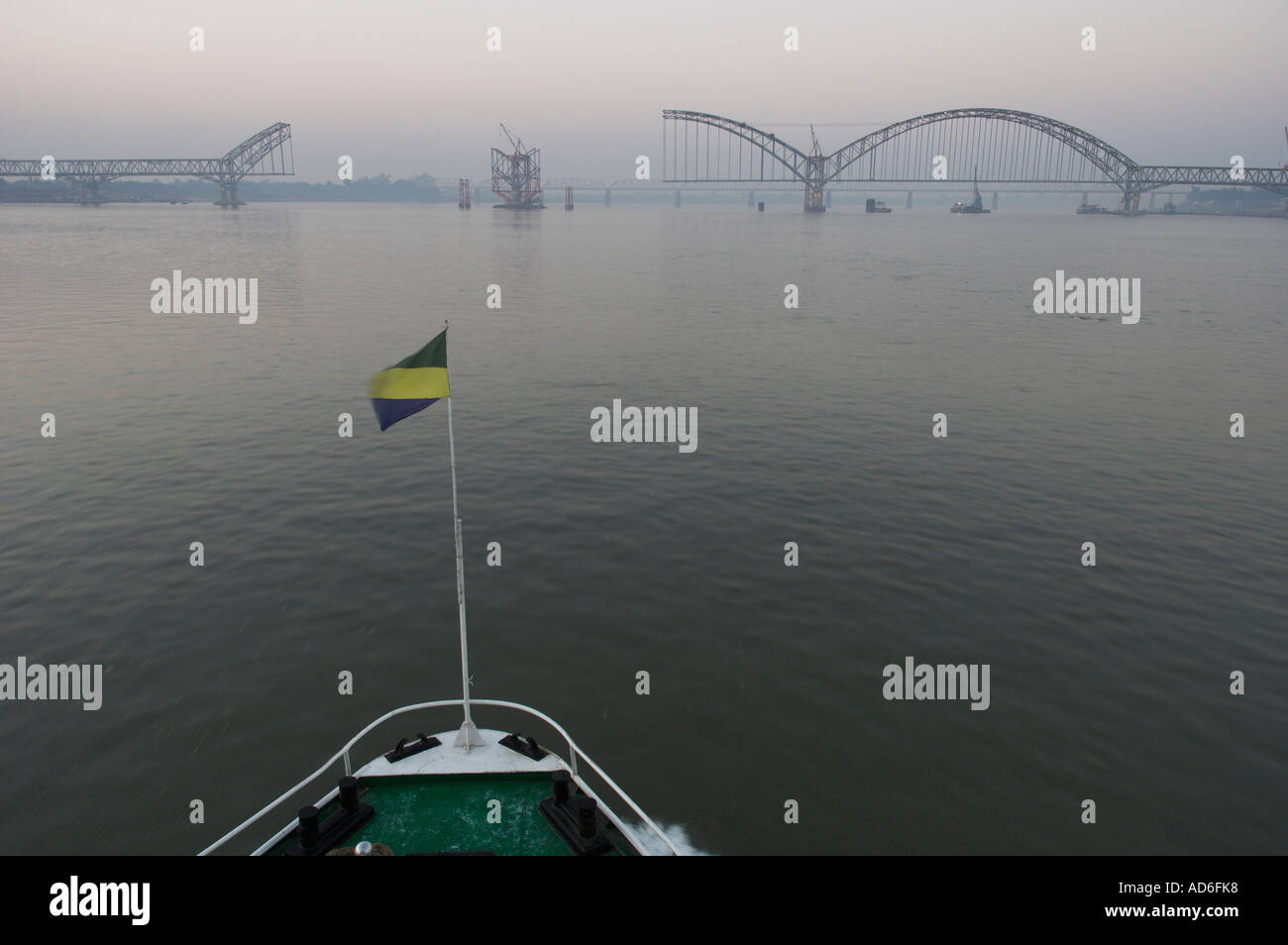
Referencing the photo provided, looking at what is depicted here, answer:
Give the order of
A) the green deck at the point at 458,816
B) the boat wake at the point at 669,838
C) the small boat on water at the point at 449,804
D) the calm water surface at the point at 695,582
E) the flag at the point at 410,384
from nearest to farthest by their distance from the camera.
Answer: the small boat on water at the point at 449,804 < the green deck at the point at 458,816 < the boat wake at the point at 669,838 < the flag at the point at 410,384 < the calm water surface at the point at 695,582

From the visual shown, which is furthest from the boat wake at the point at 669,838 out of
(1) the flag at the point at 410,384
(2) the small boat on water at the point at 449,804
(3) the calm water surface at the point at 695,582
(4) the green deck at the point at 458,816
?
(1) the flag at the point at 410,384

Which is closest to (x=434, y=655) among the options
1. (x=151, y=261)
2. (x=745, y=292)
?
(x=745, y=292)

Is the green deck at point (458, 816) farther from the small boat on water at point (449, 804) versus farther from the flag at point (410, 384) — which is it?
the flag at point (410, 384)

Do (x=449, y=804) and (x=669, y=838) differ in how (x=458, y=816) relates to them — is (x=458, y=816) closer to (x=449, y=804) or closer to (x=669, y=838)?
(x=449, y=804)

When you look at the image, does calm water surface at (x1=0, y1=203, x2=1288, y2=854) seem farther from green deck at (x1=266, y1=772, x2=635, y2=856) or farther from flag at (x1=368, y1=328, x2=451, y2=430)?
flag at (x1=368, y1=328, x2=451, y2=430)

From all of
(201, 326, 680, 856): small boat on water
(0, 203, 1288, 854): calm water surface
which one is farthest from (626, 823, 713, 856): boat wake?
(0, 203, 1288, 854): calm water surface

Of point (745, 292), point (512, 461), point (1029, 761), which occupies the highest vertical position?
point (745, 292)
